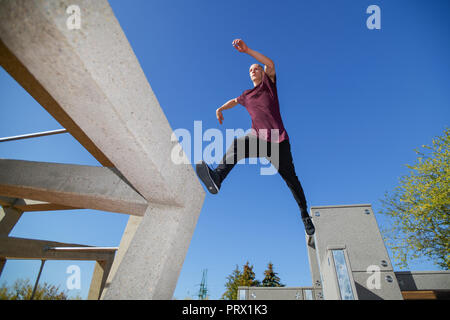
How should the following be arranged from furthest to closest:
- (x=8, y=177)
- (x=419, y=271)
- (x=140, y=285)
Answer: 1. (x=419, y=271)
2. (x=8, y=177)
3. (x=140, y=285)

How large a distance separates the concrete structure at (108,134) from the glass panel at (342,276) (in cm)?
203

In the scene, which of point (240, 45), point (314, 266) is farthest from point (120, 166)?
point (314, 266)

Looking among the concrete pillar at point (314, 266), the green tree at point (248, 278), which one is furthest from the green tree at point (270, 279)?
the concrete pillar at point (314, 266)

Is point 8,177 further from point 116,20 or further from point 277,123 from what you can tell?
point 277,123

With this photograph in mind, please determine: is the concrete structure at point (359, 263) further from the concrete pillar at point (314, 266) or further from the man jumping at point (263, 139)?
the concrete pillar at point (314, 266)

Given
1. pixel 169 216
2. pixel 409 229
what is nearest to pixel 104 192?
pixel 169 216

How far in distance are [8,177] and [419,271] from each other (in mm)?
8034

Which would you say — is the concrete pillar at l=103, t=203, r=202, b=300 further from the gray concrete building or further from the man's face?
the man's face

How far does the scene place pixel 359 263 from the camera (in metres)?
4.10

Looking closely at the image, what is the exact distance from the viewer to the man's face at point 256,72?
12.6 ft

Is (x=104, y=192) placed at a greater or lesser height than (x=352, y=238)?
lesser
